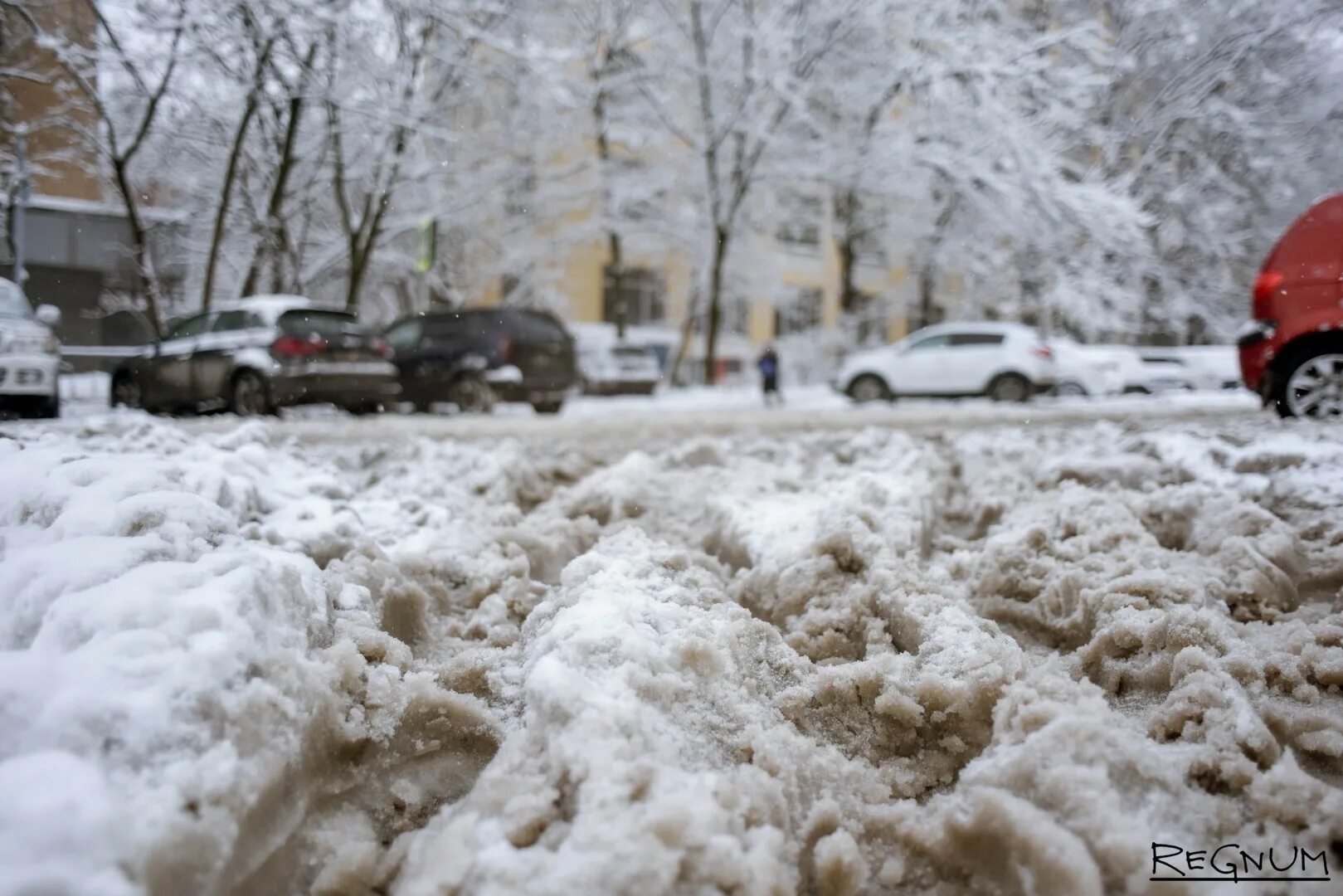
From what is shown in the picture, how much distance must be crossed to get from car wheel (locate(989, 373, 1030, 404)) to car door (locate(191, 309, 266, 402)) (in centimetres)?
1203

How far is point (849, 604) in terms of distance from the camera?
108 inches

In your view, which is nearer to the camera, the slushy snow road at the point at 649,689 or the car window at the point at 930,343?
the slushy snow road at the point at 649,689

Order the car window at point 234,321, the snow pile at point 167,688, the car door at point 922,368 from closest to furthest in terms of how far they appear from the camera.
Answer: the snow pile at point 167,688 → the car window at point 234,321 → the car door at point 922,368

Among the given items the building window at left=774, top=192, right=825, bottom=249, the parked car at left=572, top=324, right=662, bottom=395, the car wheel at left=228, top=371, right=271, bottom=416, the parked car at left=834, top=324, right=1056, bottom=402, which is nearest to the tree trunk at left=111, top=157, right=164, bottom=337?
the car wheel at left=228, top=371, right=271, bottom=416

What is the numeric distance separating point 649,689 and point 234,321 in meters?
9.44

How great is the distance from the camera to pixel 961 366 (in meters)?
15.8

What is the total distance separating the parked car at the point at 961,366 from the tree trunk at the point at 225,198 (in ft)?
36.6

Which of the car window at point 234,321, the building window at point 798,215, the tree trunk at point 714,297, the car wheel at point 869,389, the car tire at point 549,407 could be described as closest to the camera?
the car window at point 234,321

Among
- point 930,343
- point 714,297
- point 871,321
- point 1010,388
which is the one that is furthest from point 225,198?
point 871,321

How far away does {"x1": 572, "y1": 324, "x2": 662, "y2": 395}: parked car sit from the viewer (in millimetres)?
17594

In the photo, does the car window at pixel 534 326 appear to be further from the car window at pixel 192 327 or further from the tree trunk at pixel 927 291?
the tree trunk at pixel 927 291

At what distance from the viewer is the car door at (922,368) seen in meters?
16.0

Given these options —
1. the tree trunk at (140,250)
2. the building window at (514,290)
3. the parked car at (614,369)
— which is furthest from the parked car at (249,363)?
the building window at (514,290)

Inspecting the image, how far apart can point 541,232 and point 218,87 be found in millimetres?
14865
